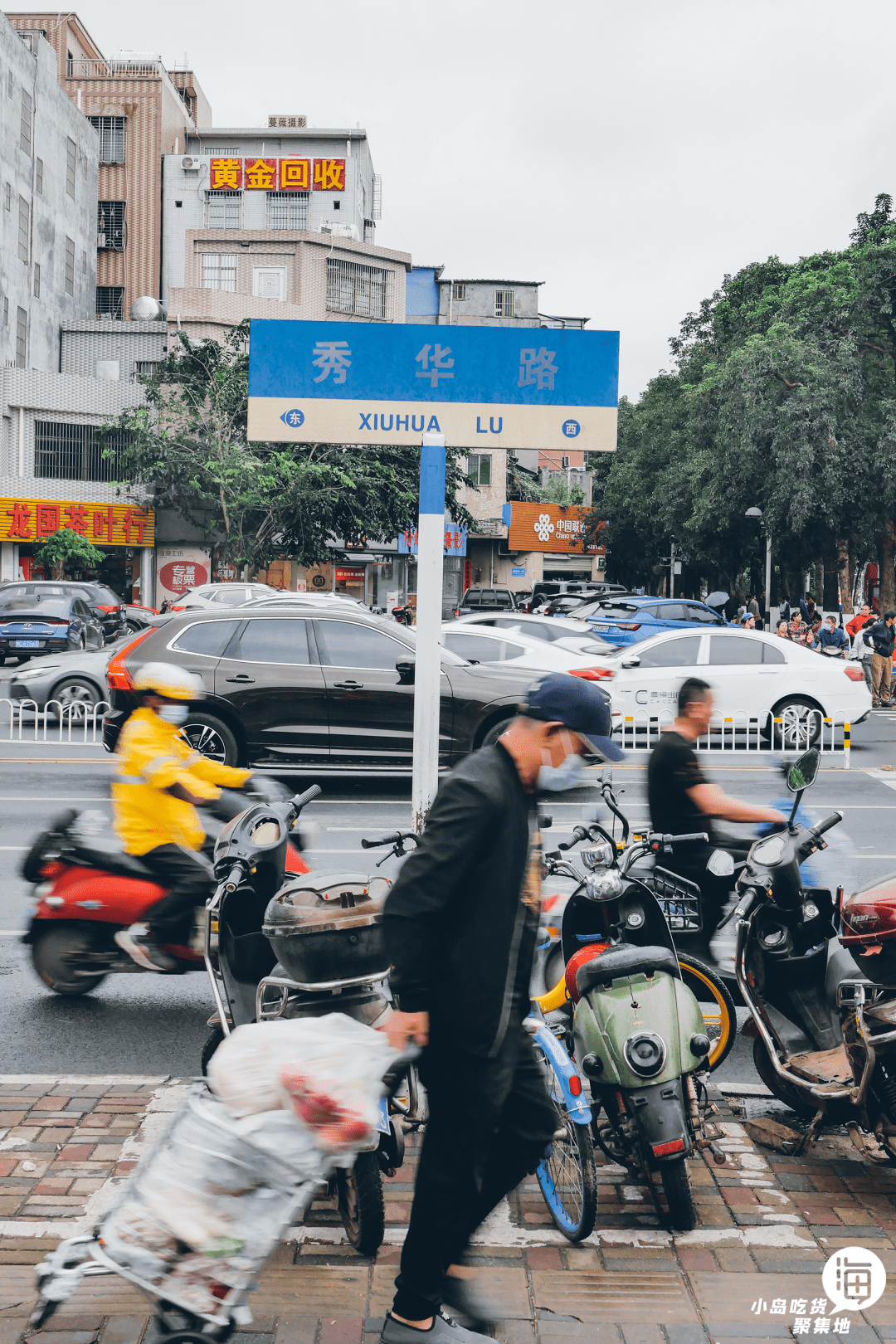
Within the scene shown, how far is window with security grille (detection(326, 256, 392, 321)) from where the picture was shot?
145 feet

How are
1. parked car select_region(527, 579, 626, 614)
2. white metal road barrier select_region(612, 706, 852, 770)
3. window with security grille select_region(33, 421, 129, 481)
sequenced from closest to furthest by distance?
white metal road barrier select_region(612, 706, 852, 770) < window with security grille select_region(33, 421, 129, 481) < parked car select_region(527, 579, 626, 614)

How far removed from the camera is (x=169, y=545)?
39.3 metres

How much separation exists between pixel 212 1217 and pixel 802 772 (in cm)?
279

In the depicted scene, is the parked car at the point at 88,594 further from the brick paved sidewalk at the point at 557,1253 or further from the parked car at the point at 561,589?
the brick paved sidewalk at the point at 557,1253

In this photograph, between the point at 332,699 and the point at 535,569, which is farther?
the point at 535,569

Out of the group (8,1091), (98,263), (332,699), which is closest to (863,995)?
(8,1091)

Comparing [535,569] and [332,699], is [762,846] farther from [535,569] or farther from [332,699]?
[535,569]

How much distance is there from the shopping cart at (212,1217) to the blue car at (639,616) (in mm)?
18813

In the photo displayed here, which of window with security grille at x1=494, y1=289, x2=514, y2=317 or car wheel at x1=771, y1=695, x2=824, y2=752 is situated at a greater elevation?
window with security grille at x1=494, y1=289, x2=514, y2=317

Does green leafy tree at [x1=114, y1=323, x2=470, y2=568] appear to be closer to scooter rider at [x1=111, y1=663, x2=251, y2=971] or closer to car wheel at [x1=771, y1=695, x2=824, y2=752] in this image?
car wheel at [x1=771, y1=695, x2=824, y2=752]

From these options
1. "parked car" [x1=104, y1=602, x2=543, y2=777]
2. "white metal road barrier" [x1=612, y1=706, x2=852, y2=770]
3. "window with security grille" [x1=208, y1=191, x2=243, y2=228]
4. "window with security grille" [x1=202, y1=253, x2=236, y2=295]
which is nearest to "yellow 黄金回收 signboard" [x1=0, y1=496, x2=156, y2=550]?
"window with security grille" [x1=202, y1=253, x2=236, y2=295]

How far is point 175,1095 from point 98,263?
5019cm

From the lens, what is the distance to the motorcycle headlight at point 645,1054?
359 cm

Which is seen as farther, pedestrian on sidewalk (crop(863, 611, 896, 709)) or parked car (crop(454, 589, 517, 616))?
parked car (crop(454, 589, 517, 616))
